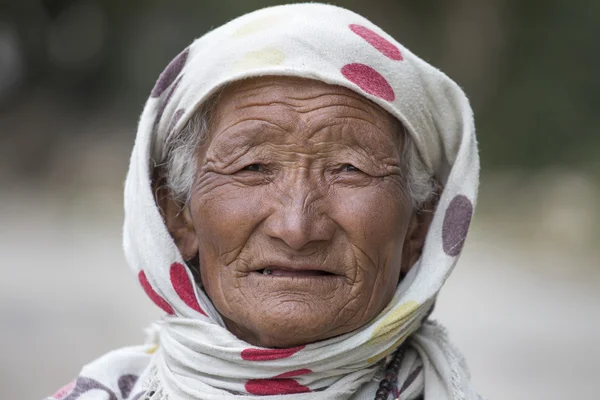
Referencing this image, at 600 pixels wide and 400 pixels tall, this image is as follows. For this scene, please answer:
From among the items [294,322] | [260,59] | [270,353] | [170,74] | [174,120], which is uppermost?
[260,59]

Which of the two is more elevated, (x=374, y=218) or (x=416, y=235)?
(x=374, y=218)

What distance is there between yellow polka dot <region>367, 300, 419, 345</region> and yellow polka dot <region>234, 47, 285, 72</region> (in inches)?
31.6

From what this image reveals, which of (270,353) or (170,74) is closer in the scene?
(270,353)

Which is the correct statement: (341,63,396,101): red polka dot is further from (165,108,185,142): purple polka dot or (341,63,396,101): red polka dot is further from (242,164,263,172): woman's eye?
(165,108,185,142): purple polka dot

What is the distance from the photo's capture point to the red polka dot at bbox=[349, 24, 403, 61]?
8.34 ft

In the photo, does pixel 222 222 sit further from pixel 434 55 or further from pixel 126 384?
pixel 434 55

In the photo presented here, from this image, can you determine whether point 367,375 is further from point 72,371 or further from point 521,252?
point 521,252

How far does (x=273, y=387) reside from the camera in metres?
2.49

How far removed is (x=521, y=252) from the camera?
1027 centimetres

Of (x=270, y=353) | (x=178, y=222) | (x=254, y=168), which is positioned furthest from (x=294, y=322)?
(x=178, y=222)

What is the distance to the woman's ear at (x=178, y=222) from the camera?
2.70 m

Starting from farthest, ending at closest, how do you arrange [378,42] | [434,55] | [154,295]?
[434,55] < [154,295] < [378,42]

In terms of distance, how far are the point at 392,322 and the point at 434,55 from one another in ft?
40.9

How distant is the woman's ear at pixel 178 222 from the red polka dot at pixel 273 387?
18.2 inches
